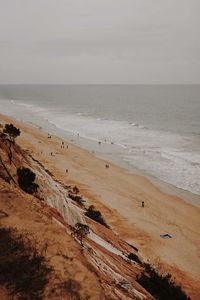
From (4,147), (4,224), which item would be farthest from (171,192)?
(4,224)

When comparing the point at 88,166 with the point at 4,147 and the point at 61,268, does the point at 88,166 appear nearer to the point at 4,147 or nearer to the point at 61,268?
the point at 4,147

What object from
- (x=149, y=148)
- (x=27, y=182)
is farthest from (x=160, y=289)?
(x=149, y=148)

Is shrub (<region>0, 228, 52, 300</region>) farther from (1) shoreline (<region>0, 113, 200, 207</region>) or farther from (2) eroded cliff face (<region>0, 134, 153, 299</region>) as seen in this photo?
(1) shoreline (<region>0, 113, 200, 207</region>)

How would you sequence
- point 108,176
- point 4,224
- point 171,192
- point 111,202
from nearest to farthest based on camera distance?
point 4,224 < point 111,202 < point 171,192 < point 108,176

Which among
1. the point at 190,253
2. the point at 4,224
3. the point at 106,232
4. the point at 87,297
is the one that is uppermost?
the point at 4,224

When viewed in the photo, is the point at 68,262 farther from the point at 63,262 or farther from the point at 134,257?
the point at 134,257

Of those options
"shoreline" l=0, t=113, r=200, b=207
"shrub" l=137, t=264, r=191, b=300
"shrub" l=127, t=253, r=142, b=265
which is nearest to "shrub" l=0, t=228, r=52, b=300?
"shrub" l=137, t=264, r=191, b=300
